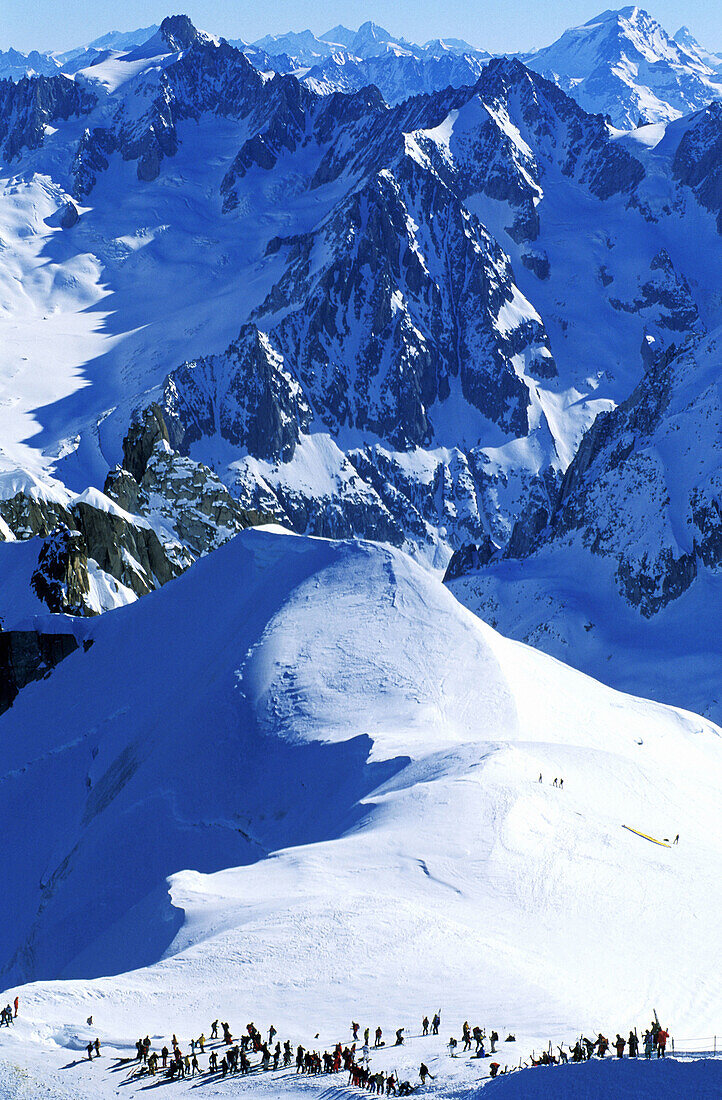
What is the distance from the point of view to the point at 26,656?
122750 mm

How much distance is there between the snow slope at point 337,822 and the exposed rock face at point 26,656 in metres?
2.04

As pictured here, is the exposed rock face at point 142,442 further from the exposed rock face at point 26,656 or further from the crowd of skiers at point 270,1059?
the crowd of skiers at point 270,1059

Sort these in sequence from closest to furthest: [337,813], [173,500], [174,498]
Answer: [337,813] < [173,500] < [174,498]

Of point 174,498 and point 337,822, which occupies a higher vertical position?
point 337,822

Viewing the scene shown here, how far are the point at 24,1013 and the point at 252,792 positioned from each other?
35.1 meters

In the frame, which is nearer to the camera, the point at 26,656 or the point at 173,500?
the point at 26,656

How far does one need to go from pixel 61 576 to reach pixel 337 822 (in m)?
66.4

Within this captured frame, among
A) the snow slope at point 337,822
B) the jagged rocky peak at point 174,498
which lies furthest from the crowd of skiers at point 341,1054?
the jagged rocky peak at point 174,498

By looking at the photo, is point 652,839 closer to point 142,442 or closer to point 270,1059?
point 270,1059

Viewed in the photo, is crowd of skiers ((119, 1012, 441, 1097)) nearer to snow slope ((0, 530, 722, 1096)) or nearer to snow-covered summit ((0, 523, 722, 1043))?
snow slope ((0, 530, 722, 1096))

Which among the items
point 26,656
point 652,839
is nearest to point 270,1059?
point 652,839

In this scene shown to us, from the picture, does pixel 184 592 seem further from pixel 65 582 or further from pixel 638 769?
pixel 638 769

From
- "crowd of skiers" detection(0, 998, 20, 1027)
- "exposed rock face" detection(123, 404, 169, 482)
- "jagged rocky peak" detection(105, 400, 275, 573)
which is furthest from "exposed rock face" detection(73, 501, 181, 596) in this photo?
"crowd of skiers" detection(0, 998, 20, 1027)

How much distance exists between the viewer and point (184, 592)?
122m
